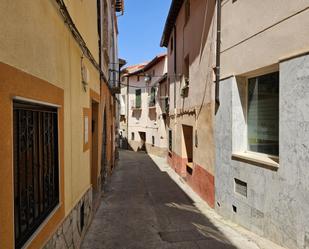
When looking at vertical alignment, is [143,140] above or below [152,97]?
below

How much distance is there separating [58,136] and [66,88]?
731 millimetres

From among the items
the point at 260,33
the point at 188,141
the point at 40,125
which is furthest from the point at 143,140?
the point at 40,125

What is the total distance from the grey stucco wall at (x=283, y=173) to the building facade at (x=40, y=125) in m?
3.34

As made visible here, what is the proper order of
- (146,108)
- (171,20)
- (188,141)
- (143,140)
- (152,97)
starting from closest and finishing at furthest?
(188,141) → (171,20) → (152,97) → (146,108) → (143,140)

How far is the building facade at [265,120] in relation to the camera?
390cm

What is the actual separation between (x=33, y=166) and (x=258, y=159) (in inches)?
157

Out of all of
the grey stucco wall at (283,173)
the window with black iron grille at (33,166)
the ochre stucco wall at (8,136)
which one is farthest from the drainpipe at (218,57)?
the ochre stucco wall at (8,136)

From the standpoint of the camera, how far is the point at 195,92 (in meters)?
8.88

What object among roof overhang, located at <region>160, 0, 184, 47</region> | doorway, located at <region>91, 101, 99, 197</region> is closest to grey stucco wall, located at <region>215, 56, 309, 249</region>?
doorway, located at <region>91, 101, 99, 197</region>

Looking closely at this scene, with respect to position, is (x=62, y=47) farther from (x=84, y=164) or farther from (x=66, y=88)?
(x=84, y=164)

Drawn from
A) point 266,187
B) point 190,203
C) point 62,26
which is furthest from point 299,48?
point 190,203

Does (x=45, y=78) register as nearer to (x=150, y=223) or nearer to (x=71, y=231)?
(x=71, y=231)

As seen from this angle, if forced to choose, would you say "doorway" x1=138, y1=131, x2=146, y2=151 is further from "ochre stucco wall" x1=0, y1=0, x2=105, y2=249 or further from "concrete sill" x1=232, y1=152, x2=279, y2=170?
"ochre stucco wall" x1=0, y1=0, x2=105, y2=249

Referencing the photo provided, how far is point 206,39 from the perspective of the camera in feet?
24.8
